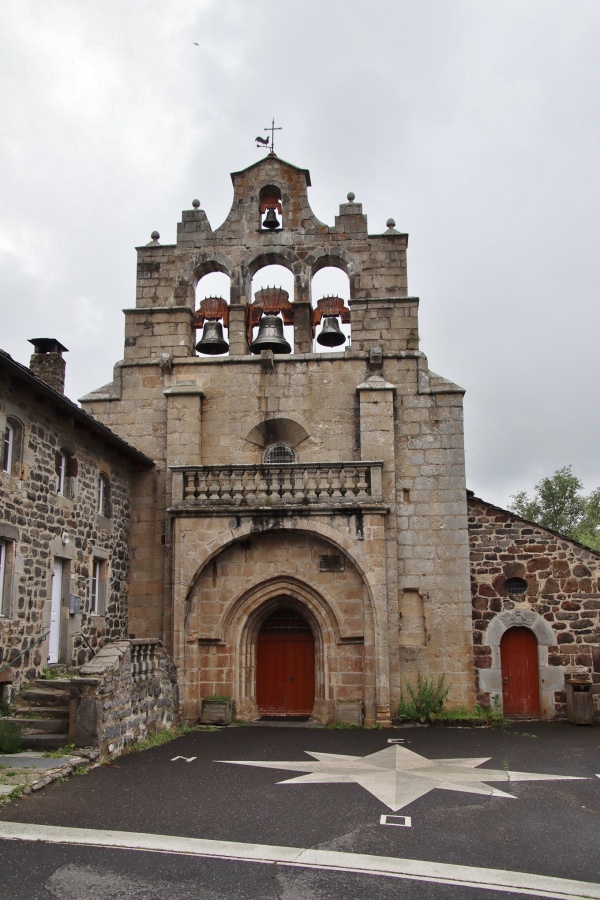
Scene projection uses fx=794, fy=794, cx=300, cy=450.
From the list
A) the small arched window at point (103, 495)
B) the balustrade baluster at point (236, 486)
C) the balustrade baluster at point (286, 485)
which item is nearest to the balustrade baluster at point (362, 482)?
the balustrade baluster at point (286, 485)

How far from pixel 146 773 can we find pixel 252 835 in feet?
9.88

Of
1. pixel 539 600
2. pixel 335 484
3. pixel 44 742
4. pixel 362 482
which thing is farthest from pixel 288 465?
pixel 44 742

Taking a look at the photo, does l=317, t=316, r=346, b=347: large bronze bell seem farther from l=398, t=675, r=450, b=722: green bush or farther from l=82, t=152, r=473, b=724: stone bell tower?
l=398, t=675, r=450, b=722: green bush

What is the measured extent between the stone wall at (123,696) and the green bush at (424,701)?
4.07 m

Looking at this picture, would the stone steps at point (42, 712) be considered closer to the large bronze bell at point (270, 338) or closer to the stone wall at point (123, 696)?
the stone wall at point (123, 696)

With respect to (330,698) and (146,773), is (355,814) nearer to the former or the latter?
(146,773)

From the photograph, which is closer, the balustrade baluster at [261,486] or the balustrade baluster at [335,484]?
the balustrade baluster at [335,484]

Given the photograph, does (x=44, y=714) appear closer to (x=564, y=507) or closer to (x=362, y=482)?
→ (x=362, y=482)

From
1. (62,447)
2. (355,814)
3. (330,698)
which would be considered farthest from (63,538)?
(355,814)

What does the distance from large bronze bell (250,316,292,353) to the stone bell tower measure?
Result: 6cm

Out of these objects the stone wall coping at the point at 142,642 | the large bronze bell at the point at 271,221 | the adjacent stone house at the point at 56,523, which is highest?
the large bronze bell at the point at 271,221

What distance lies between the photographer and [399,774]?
960cm

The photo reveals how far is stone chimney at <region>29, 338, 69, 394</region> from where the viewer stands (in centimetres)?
1491

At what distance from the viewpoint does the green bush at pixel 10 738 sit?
31.2 ft
